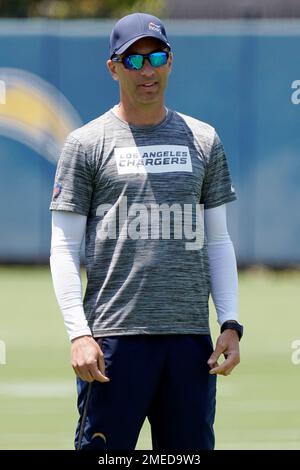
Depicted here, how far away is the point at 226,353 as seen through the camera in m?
5.07

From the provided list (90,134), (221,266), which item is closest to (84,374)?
(221,266)

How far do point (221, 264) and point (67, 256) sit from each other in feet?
1.88

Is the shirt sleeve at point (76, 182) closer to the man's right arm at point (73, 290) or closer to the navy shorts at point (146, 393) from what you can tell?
the man's right arm at point (73, 290)

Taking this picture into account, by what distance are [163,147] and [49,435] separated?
3.55 m

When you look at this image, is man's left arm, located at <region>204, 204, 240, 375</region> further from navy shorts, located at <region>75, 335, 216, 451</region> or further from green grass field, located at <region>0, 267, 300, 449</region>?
green grass field, located at <region>0, 267, 300, 449</region>

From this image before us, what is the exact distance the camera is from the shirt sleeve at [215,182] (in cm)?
511

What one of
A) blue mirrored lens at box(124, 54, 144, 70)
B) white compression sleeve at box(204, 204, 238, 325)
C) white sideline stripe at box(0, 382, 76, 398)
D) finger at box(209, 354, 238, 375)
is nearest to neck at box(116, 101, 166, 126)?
blue mirrored lens at box(124, 54, 144, 70)

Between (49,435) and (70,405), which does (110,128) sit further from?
(70,405)

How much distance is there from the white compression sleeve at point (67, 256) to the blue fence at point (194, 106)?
12.6 m

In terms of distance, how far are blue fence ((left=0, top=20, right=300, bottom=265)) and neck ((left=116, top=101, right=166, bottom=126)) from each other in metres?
12.4

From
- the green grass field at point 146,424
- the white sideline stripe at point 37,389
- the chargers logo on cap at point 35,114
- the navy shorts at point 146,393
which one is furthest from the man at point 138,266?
the chargers logo on cap at point 35,114

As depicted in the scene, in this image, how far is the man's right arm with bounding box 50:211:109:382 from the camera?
4.85 m

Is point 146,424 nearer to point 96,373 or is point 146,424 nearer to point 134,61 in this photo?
point 96,373

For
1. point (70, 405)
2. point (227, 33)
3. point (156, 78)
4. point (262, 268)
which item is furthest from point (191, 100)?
point (156, 78)
